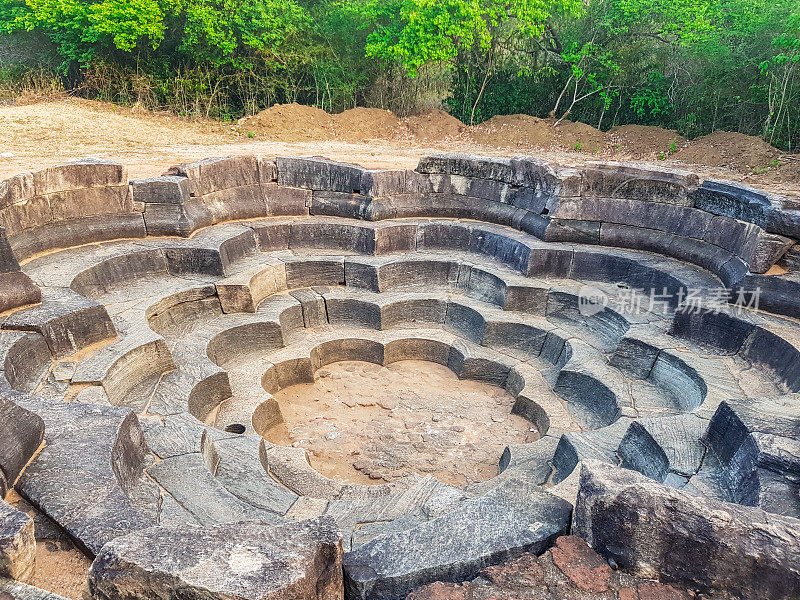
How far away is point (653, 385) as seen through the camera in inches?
242

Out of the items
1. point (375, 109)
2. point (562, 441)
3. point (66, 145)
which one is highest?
point (375, 109)

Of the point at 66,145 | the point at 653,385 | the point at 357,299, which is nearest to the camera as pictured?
the point at 653,385

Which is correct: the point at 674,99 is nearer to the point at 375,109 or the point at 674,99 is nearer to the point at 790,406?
the point at 375,109

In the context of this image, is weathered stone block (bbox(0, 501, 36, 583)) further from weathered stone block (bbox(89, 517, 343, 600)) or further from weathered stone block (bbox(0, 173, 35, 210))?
weathered stone block (bbox(0, 173, 35, 210))

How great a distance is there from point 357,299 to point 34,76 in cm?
1635

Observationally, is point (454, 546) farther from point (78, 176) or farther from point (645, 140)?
point (645, 140)

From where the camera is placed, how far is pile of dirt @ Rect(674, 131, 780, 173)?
12.3m

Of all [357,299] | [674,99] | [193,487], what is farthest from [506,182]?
[674,99]

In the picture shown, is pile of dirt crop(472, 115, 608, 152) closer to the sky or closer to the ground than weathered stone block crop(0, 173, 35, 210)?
closer to the sky

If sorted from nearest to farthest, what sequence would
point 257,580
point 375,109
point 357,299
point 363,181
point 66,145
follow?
point 257,580, point 357,299, point 363,181, point 66,145, point 375,109

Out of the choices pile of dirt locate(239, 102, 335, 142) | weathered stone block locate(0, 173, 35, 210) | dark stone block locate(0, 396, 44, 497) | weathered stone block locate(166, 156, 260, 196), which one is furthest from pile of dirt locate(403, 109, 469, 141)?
dark stone block locate(0, 396, 44, 497)


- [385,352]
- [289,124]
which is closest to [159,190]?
[385,352]

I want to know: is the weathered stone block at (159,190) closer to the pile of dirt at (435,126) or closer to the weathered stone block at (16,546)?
the weathered stone block at (16,546)

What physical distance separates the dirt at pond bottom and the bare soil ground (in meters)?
5.29
